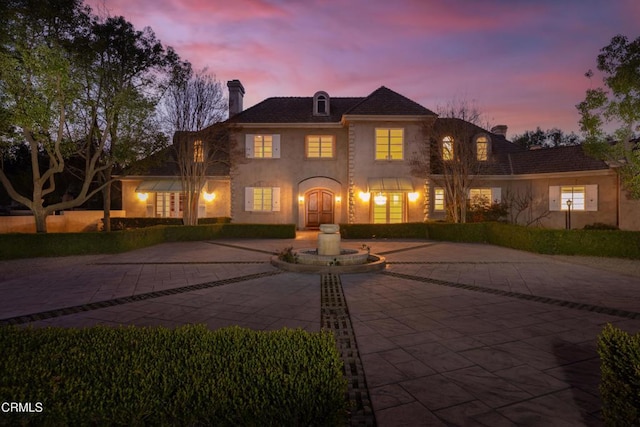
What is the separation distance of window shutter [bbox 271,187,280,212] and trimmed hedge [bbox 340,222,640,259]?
5.14 meters

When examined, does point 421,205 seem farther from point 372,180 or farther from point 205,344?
point 205,344

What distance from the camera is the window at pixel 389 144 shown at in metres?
21.1

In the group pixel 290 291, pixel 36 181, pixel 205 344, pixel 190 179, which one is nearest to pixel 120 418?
pixel 205 344

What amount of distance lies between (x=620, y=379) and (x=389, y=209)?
61.4 feet

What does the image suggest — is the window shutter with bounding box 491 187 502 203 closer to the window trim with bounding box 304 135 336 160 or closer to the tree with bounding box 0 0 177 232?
→ the window trim with bounding box 304 135 336 160

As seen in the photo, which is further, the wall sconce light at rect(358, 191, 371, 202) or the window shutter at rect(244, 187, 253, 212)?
the window shutter at rect(244, 187, 253, 212)

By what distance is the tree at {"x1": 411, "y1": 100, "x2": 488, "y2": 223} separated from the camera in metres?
18.8

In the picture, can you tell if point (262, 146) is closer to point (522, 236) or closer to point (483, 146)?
point (483, 146)

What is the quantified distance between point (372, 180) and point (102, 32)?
15.1 meters

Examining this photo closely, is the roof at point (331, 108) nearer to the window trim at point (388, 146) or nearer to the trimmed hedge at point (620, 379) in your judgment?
the window trim at point (388, 146)

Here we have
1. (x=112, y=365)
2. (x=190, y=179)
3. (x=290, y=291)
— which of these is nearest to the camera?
(x=112, y=365)

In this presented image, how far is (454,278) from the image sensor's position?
9.32 meters

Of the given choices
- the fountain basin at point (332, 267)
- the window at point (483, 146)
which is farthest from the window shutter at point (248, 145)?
the window at point (483, 146)

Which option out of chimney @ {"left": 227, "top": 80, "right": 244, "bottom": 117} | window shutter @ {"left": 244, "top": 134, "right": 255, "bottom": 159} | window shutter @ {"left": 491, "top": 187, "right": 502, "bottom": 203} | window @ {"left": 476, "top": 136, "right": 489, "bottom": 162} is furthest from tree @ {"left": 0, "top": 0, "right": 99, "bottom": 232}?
window shutter @ {"left": 491, "top": 187, "right": 502, "bottom": 203}
